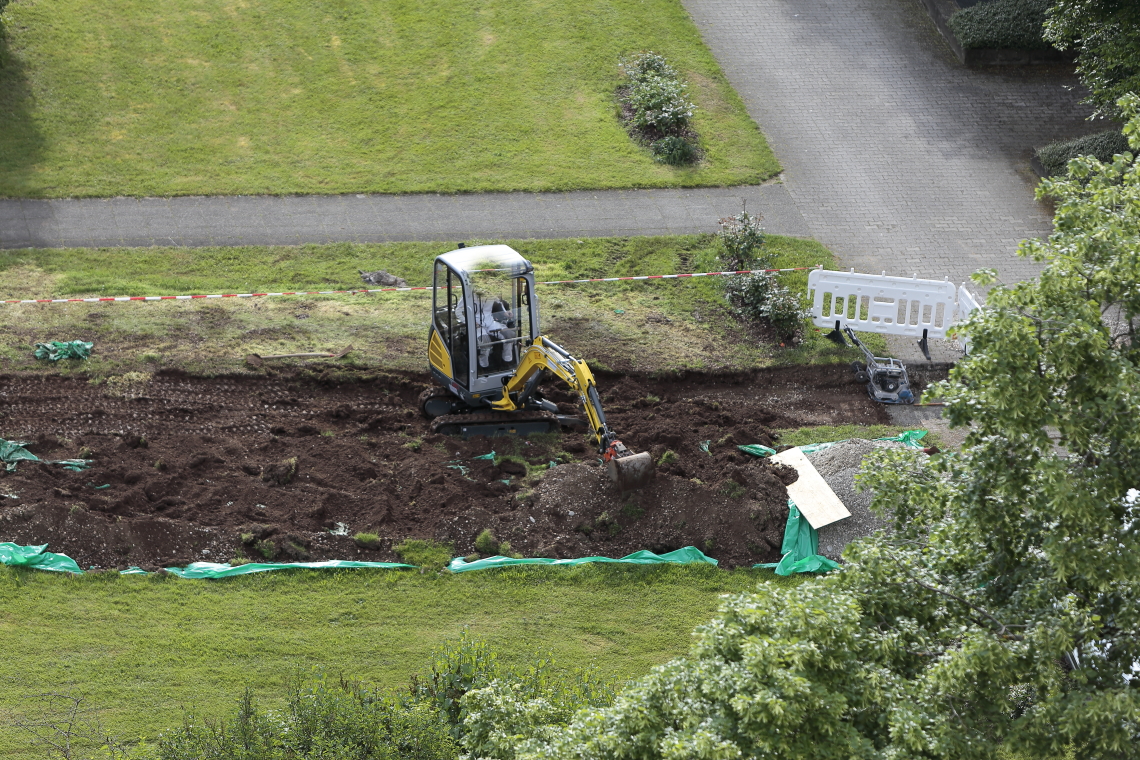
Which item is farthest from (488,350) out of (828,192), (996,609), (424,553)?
(828,192)

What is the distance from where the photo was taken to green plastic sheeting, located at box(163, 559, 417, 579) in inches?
534

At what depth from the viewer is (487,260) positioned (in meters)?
16.0

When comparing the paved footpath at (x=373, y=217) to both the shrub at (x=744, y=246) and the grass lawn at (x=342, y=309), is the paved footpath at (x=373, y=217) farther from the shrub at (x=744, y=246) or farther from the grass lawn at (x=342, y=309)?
the shrub at (x=744, y=246)

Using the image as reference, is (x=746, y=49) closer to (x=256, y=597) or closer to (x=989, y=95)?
(x=989, y=95)

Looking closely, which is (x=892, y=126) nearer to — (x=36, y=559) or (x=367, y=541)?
(x=367, y=541)

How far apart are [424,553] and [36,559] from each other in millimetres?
4527

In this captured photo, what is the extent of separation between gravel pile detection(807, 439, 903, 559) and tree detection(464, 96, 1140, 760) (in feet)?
19.8

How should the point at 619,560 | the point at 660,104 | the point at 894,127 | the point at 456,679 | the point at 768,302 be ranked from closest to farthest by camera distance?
1. the point at 456,679
2. the point at 619,560
3. the point at 768,302
4. the point at 660,104
5. the point at 894,127

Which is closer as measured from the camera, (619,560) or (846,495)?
(619,560)

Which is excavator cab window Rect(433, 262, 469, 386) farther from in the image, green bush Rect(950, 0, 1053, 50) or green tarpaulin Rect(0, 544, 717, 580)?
green bush Rect(950, 0, 1053, 50)

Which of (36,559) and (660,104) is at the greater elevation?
(660,104)

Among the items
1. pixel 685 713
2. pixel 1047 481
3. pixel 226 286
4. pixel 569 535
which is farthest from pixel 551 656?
pixel 226 286

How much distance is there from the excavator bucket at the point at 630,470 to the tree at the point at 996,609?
21.4 ft

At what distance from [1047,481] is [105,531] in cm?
1093
